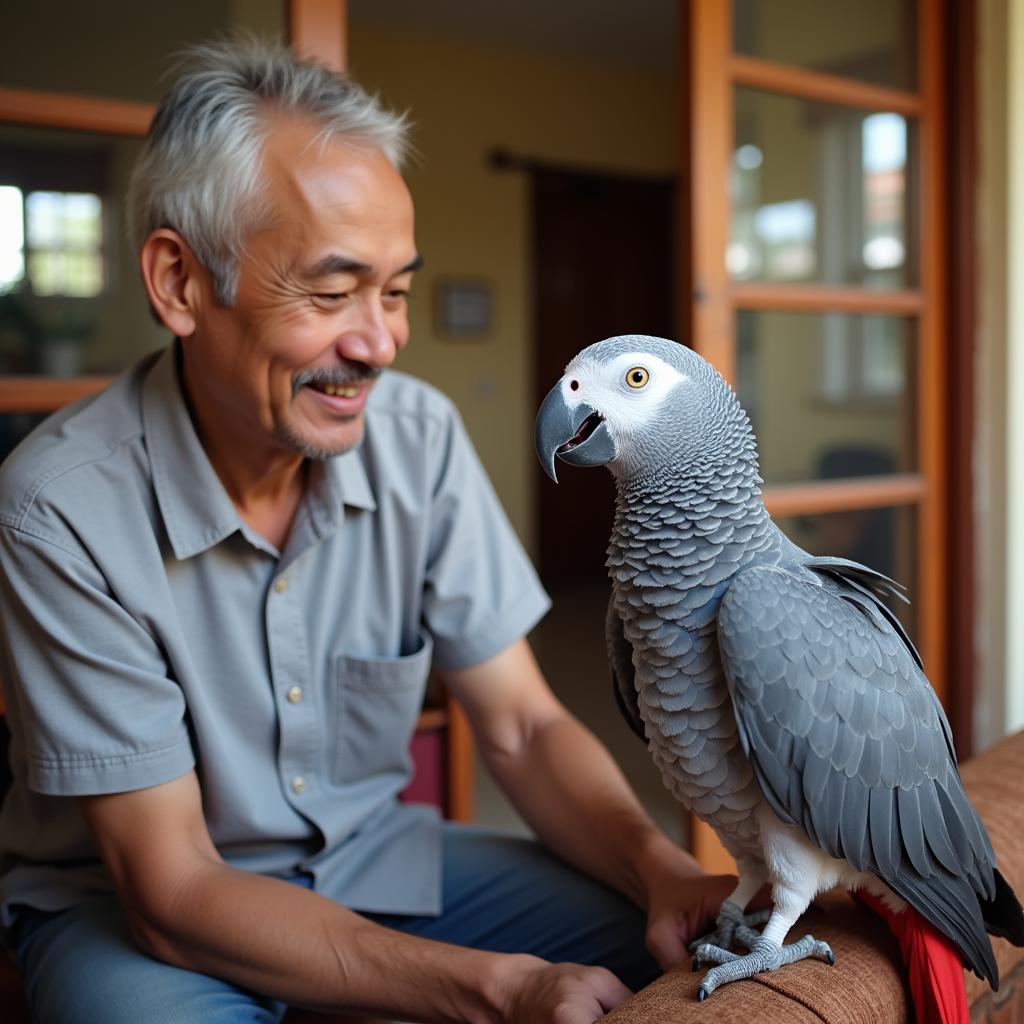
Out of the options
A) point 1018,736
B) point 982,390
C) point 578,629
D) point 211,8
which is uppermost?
point 211,8

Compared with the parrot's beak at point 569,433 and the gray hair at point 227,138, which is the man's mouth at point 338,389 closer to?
the gray hair at point 227,138

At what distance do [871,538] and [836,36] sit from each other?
1.04 meters

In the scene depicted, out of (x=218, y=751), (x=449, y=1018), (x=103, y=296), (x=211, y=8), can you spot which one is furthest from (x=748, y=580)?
(x=211, y=8)

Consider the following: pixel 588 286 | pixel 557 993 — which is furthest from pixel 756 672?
pixel 588 286

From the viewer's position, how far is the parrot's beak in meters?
0.67

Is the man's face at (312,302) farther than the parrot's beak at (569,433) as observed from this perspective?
Yes

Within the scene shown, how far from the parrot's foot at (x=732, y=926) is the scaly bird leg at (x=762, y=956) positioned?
2cm

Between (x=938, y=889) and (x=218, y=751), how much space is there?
26.9 inches

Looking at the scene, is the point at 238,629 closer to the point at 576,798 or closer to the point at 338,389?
the point at 338,389

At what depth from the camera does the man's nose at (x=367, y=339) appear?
1040mm

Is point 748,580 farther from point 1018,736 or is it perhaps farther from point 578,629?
point 578,629

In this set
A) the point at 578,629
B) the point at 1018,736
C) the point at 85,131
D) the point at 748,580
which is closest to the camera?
the point at 748,580

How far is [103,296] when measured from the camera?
4.79 ft

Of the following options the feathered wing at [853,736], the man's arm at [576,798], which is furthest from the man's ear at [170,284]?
the feathered wing at [853,736]
